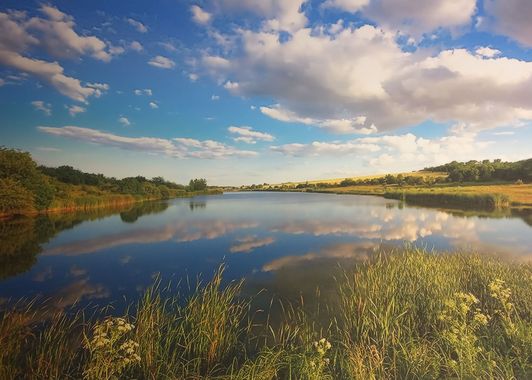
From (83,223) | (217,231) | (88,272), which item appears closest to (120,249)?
(88,272)

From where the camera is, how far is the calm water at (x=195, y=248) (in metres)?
13.5

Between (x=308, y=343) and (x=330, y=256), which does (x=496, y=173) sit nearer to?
(x=330, y=256)

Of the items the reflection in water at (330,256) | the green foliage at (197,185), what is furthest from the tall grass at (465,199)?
the green foliage at (197,185)

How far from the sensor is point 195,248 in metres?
20.6

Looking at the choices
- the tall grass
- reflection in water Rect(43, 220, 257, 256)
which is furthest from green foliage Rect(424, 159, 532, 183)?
reflection in water Rect(43, 220, 257, 256)

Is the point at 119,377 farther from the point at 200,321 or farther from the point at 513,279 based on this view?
the point at 513,279

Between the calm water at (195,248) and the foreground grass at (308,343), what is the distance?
152 inches

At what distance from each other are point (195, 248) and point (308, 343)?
598 inches

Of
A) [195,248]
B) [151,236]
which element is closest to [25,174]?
[151,236]

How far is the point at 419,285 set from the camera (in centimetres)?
895

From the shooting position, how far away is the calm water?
44.2 ft

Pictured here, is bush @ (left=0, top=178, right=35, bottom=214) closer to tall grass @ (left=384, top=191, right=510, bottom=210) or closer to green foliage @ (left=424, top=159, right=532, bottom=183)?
tall grass @ (left=384, top=191, right=510, bottom=210)

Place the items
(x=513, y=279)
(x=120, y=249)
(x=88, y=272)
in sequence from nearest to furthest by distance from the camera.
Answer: (x=513, y=279) < (x=88, y=272) < (x=120, y=249)

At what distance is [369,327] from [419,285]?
2.61 metres
